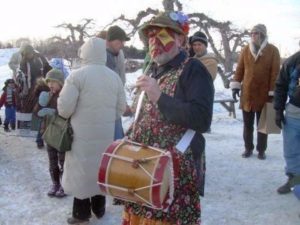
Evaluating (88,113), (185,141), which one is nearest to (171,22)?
(185,141)

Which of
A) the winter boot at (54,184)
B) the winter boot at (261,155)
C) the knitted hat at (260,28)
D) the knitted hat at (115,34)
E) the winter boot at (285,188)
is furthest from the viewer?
the winter boot at (261,155)

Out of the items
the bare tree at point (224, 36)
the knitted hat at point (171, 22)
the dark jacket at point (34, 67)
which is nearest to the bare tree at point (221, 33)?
the bare tree at point (224, 36)

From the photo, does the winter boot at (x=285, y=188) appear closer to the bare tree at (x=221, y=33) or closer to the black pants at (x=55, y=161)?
the black pants at (x=55, y=161)

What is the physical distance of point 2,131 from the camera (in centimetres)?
888

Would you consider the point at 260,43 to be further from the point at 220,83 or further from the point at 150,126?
the point at 220,83

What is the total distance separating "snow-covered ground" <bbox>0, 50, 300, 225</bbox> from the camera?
463cm

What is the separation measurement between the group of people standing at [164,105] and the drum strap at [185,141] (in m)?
0.01

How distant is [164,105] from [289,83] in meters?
2.83

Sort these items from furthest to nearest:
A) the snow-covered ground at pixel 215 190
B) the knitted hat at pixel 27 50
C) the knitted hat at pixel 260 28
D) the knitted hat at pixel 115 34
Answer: the knitted hat at pixel 27 50
the knitted hat at pixel 260 28
the knitted hat at pixel 115 34
the snow-covered ground at pixel 215 190

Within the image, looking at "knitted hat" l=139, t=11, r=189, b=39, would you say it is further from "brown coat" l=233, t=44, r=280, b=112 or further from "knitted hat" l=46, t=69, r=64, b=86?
"brown coat" l=233, t=44, r=280, b=112

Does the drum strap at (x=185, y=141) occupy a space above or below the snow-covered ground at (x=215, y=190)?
above

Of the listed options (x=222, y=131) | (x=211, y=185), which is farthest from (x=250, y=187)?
(x=222, y=131)

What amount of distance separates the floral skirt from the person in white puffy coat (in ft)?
5.22

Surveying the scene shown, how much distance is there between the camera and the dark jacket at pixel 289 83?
15.7 feet
